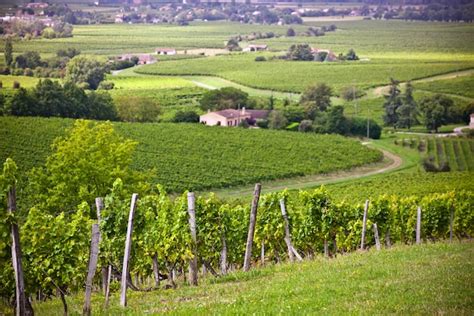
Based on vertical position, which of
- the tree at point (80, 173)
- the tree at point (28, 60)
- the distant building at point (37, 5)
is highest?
the distant building at point (37, 5)

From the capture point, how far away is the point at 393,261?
13.1m

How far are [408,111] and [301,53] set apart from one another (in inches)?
2173

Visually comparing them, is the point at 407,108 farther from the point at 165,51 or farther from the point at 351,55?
the point at 165,51

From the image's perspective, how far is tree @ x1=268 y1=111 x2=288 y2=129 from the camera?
71.9m

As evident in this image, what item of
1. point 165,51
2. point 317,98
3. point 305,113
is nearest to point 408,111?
point 305,113

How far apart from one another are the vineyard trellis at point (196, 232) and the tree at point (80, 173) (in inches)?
370

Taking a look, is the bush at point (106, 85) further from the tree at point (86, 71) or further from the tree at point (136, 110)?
the tree at point (136, 110)

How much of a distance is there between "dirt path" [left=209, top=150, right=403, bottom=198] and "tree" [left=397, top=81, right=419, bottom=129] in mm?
2647

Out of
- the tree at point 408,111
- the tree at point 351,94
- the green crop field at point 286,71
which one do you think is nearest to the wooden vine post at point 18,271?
the tree at point 408,111

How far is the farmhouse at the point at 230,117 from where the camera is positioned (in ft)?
233

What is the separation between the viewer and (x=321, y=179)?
174 ft

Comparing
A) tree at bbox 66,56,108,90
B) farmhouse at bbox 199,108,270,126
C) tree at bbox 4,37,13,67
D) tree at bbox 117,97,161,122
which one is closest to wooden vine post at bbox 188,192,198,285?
tree at bbox 4,37,13,67

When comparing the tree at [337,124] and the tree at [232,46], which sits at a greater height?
the tree at [232,46]

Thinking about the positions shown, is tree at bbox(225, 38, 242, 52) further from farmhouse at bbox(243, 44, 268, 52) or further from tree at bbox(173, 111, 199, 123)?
tree at bbox(173, 111, 199, 123)
